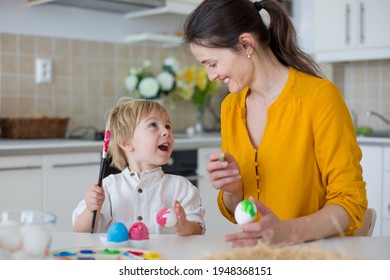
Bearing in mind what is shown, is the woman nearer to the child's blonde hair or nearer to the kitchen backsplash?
the child's blonde hair

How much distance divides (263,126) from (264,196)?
206 mm

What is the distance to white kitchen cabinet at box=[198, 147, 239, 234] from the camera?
3748mm

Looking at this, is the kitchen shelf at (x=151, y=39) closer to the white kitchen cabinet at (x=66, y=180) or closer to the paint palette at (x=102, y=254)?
the white kitchen cabinet at (x=66, y=180)

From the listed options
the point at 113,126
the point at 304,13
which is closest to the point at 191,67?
the point at 304,13

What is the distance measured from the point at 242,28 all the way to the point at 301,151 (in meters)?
0.37

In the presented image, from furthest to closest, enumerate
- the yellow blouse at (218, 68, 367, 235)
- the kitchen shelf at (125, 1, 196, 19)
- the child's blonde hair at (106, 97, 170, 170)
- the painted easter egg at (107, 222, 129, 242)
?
the kitchen shelf at (125, 1, 196, 19) → the child's blonde hair at (106, 97, 170, 170) → the yellow blouse at (218, 68, 367, 235) → the painted easter egg at (107, 222, 129, 242)

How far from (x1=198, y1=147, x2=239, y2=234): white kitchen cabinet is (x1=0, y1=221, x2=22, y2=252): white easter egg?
2.65 meters

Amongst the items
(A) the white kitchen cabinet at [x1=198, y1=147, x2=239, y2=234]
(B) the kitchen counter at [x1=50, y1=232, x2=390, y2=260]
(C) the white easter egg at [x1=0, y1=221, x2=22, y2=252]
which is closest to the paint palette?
(B) the kitchen counter at [x1=50, y1=232, x2=390, y2=260]

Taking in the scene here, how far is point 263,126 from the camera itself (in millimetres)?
1853

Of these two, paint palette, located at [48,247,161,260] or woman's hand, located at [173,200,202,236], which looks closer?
paint palette, located at [48,247,161,260]

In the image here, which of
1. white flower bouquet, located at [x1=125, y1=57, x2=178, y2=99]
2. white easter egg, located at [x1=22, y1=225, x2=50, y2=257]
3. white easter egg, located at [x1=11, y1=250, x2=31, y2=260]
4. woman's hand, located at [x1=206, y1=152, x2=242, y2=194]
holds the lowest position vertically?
white easter egg, located at [x1=11, y1=250, x2=31, y2=260]

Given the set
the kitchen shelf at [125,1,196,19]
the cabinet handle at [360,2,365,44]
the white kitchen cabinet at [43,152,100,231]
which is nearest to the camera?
the white kitchen cabinet at [43,152,100,231]

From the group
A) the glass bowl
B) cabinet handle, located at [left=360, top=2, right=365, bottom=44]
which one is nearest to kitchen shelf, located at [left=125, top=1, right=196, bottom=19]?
cabinet handle, located at [left=360, top=2, right=365, bottom=44]

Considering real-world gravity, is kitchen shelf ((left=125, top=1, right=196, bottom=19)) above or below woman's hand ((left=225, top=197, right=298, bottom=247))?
above
